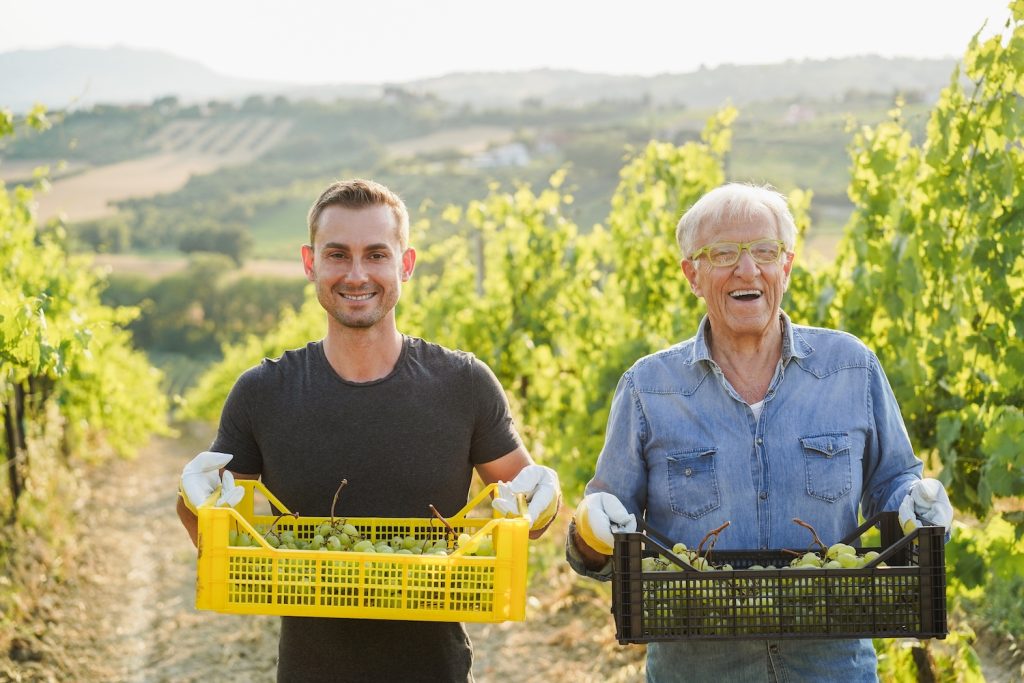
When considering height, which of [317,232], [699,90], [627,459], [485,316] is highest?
[699,90]

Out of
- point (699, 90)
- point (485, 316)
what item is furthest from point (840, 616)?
point (699, 90)

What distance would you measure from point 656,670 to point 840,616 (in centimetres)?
46

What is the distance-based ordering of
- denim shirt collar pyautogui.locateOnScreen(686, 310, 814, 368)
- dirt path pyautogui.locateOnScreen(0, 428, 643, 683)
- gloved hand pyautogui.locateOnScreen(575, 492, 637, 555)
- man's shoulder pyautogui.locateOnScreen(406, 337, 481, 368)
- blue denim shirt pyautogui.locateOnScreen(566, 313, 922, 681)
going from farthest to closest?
dirt path pyautogui.locateOnScreen(0, 428, 643, 683)
man's shoulder pyautogui.locateOnScreen(406, 337, 481, 368)
denim shirt collar pyautogui.locateOnScreen(686, 310, 814, 368)
blue denim shirt pyautogui.locateOnScreen(566, 313, 922, 681)
gloved hand pyautogui.locateOnScreen(575, 492, 637, 555)

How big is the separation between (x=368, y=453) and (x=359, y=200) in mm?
602

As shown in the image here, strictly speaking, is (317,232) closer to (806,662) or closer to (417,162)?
(806,662)

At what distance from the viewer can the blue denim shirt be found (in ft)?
7.44

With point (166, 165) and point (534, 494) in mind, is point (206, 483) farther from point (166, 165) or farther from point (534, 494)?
point (166, 165)

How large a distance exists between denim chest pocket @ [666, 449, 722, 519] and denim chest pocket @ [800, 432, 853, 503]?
8.0 inches

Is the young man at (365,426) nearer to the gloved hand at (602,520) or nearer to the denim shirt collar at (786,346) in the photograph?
the gloved hand at (602,520)

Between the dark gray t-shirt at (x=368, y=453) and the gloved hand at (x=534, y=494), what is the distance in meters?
0.24

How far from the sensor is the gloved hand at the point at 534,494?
228 centimetres

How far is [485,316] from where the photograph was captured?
8258 millimetres

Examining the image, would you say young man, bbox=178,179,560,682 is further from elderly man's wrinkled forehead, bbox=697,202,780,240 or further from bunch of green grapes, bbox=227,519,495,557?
elderly man's wrinkled forehead, bbox=697,202,780,240

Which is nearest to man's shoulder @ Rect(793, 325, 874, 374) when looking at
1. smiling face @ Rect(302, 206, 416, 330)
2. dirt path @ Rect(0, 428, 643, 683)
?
smiling face @ Rect(302, 206, 416, 330)
